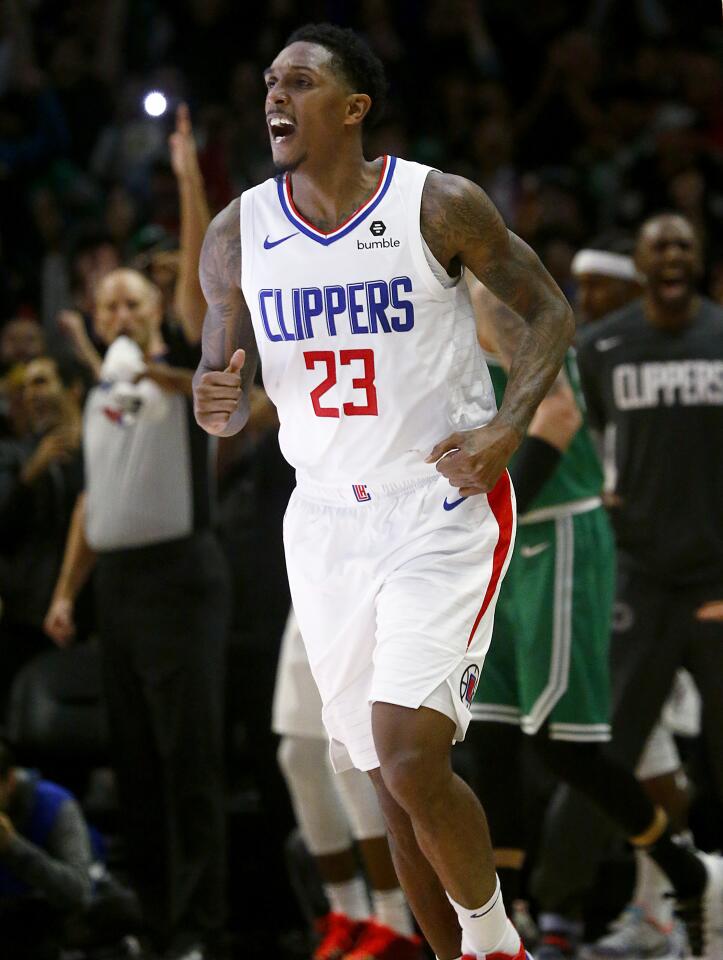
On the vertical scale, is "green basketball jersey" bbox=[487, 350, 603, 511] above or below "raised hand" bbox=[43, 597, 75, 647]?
above

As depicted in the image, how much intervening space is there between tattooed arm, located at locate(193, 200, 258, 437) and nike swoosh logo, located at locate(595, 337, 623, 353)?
92.0 inches

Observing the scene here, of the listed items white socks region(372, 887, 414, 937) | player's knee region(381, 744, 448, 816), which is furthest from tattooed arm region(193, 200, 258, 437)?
white socks region(372, 887, 414, 937)

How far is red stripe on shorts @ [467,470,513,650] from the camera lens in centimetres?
383

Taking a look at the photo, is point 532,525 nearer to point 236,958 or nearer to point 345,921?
point 345,921

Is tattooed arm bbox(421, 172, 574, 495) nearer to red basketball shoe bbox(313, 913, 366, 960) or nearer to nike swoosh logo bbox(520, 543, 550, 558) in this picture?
nike swoosh logo bbox(520, 543, 550, 558)

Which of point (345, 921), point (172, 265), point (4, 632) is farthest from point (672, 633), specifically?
point (4, 632)

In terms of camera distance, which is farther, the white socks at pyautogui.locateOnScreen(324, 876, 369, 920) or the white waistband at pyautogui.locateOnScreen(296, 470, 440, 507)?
the white socks at pyautogui.locateOnScreen(324, 876, 369, 920)

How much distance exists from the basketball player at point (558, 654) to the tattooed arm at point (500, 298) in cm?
115

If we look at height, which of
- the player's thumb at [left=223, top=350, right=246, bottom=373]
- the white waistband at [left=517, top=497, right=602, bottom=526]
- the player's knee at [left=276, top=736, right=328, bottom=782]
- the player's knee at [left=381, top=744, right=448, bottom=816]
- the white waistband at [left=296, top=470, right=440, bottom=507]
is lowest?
the player's knee at [left=276, top=736, right=328, bottom=782]

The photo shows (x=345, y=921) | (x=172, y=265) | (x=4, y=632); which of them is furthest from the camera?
(x=4, y=632)

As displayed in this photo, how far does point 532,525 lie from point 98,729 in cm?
269

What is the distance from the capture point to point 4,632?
741 cm

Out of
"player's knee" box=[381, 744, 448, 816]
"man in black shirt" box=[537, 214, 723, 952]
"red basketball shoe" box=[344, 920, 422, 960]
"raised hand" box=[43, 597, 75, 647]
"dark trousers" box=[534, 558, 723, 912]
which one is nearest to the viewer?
"player's knee" box=[381, 744, 448, 816]

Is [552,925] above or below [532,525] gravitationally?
below
